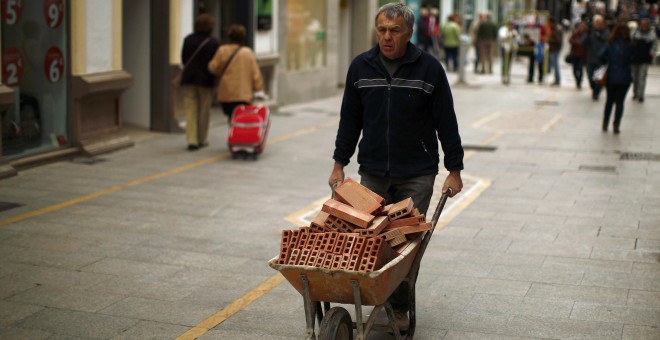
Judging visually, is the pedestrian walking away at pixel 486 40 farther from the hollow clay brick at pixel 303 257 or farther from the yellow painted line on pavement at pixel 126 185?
the hollow clay brick at pixel 303 257

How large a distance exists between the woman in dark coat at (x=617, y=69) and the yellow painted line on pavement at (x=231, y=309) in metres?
10.2

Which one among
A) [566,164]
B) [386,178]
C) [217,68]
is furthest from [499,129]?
[386,178]

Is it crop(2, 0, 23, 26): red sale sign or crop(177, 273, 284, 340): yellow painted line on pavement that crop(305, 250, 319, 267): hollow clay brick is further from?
crop(2, 0, 23, 26): red sale sign

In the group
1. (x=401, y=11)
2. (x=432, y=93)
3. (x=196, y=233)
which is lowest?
(x=196, y=233)

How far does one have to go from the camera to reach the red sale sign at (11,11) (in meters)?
11.8

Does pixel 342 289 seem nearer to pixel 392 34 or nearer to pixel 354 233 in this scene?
pixel 354 233

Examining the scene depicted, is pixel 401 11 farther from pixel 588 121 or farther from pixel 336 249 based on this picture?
pixel 588 121

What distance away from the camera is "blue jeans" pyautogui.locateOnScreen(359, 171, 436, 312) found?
6176mm

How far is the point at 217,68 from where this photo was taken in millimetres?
13555

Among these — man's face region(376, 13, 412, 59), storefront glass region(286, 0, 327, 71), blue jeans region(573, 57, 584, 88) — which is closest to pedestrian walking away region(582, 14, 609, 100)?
blue jeans region(573, 57, 584, 88)

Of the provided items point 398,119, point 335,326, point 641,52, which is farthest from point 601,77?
point 335,326

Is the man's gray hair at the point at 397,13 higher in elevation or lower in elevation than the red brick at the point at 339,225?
higher

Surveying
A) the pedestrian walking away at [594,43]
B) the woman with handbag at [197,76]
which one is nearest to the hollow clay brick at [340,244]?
the woman with handbag at [197,76]

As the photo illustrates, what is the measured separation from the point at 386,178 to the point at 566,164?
7727 millimetres
